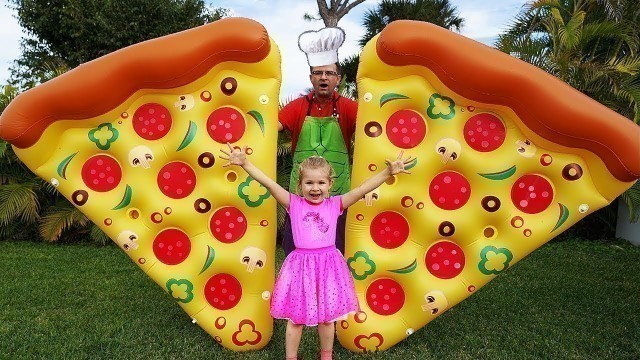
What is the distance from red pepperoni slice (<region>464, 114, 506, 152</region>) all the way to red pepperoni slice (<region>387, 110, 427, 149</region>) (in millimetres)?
254

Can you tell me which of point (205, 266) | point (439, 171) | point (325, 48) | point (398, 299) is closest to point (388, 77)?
point (325, 48)

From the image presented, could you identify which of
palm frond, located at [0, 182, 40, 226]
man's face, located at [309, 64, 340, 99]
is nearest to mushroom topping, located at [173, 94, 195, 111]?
man's face, located at [309, 64, 340, 99]

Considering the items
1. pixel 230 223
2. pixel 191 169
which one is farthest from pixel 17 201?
pixel 230 223

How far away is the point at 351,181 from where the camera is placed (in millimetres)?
3244

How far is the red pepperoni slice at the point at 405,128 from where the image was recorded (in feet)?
10.4

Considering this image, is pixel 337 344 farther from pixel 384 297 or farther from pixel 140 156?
pixel 140 156

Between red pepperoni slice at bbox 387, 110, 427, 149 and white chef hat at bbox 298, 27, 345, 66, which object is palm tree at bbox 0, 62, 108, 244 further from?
red pepperoni slice at bbox 387, 110, 427, 149

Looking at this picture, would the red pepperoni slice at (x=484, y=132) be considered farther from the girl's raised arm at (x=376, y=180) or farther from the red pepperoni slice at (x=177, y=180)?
the red pepperoni slice at (x=177, y=180)

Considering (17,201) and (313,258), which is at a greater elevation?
(313,258)

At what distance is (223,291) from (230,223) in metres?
0.41

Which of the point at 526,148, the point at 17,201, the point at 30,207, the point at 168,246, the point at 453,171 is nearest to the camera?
the point at 526,148

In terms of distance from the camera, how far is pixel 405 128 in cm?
318

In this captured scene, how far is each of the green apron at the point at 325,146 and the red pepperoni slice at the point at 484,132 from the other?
718 mm

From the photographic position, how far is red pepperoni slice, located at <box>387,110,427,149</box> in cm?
318
